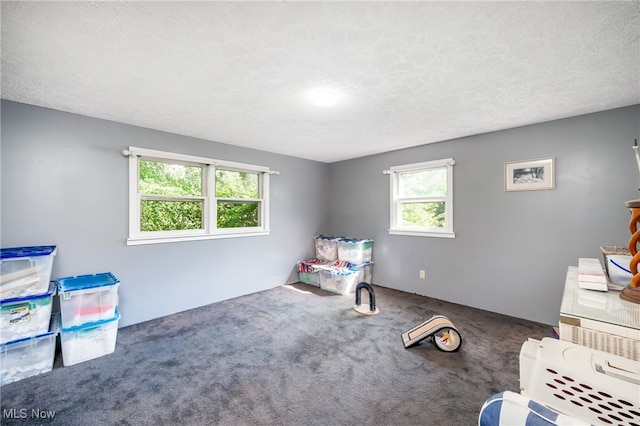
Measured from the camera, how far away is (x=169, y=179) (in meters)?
3.43

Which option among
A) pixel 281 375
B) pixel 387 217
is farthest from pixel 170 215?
pixel 387 217

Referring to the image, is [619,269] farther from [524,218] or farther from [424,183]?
[424,183]

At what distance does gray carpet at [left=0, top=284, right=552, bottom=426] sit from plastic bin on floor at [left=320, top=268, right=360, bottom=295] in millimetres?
933

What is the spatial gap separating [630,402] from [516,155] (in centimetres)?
310

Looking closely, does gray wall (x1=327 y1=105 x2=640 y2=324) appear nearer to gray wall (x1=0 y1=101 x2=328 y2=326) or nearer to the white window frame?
the white window frame

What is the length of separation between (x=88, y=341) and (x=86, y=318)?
21 centimetres

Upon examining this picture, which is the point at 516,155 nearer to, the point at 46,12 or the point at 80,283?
the point at 46,12

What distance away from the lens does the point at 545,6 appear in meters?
1.31

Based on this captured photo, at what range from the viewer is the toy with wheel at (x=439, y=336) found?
245 centimetres

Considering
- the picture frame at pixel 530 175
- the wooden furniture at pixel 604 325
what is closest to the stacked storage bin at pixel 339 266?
the picture frame at pixel 530 175

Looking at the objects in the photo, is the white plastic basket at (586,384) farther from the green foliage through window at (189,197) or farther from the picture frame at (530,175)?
the green foliage through window at (189,197)

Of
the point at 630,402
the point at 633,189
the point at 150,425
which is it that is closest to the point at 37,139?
the point at 150,425

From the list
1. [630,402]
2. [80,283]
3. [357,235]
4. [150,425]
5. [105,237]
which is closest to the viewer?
[630,402]

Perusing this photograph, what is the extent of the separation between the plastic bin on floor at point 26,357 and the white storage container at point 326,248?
3.52m
